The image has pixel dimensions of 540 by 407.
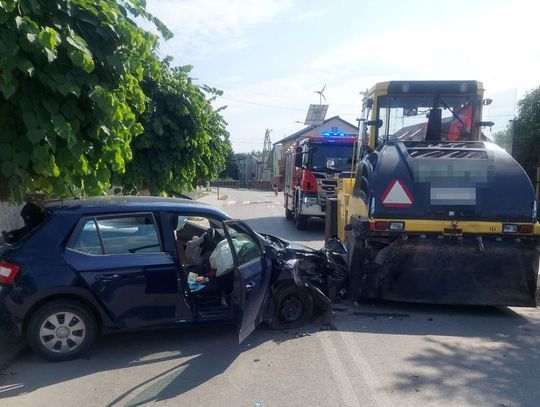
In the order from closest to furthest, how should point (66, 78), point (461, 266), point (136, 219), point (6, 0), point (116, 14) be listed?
1. point (6, 0)
2. point (66, 78)
3. point (116, 14)
4. point (136, 219)
5. point (461, 266)

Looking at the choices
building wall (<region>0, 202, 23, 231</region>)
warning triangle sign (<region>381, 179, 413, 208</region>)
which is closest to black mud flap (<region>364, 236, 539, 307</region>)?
warning triangle sign (<region>381, 179, 413, 208</region>)

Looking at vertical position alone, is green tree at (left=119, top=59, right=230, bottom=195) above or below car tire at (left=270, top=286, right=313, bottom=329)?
above

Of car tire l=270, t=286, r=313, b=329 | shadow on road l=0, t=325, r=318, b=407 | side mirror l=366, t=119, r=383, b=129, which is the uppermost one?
side mirror l=366, t=119, r=383, b=129

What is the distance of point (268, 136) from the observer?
10200 centimetres

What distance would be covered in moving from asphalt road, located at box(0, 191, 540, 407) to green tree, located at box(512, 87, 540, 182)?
19.4m

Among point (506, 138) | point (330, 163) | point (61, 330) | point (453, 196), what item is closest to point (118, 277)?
point (61, 330)

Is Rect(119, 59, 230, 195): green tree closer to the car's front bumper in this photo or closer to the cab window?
the cab window

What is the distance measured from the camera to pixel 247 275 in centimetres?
574

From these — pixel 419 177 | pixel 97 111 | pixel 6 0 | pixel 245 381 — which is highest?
pixel 6 0

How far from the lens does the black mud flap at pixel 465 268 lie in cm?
707

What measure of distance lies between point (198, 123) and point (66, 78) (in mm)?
6358

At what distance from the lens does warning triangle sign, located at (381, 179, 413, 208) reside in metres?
7.15

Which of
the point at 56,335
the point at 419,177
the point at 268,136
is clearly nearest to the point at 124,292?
the point at 56,335

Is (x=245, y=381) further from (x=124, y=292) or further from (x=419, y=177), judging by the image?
(x=419, y=177)
